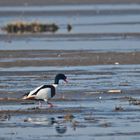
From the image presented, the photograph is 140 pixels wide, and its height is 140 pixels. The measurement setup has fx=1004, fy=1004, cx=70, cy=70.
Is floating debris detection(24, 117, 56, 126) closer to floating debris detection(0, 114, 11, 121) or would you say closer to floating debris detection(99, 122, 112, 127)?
floating debris detection(0, 114, 11, 121)

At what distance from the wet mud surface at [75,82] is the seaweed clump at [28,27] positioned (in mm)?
741

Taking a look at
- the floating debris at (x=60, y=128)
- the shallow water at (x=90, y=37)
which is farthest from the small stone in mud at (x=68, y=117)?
the shallow water at (x=90, y=37)

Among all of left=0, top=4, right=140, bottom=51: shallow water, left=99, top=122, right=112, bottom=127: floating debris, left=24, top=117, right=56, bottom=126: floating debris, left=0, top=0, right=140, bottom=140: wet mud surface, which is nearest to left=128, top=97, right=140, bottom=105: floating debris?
left=0, top=0, right=140, bottom=140: wet mud surface

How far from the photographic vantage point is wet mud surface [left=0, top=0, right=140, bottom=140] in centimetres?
1581

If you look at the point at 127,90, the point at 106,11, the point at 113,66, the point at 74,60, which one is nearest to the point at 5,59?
the point at 74,60

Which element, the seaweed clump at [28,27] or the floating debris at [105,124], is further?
the seaweed clump at [28,27]

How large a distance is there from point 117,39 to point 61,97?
16879mm

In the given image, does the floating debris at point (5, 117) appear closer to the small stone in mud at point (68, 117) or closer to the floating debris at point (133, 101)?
the small stone in mud at point (68, 117)

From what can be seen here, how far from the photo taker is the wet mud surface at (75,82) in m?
15.8

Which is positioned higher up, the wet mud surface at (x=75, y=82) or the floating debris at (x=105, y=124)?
the wet mud surface at (x=75, y=82)

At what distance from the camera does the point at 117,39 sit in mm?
36750

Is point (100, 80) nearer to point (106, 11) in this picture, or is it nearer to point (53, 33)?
point (53, 33)

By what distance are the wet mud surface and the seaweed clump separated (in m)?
0.74

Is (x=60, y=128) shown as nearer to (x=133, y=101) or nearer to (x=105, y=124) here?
(x=105, y=124)
